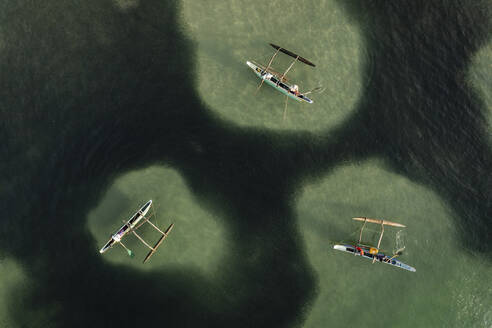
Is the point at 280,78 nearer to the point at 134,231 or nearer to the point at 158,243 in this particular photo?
the point at 158,243

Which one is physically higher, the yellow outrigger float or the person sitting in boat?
the person sitting in boat

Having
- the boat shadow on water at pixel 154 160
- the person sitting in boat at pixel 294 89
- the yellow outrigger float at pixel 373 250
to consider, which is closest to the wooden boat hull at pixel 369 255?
the yellow outrigger float at pixel 373 250

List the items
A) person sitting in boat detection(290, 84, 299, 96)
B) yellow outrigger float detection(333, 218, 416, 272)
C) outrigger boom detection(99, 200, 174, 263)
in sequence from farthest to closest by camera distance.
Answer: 1. person sitting in boat detection(290, 84, 299, 96)
2. yellow outrigger float detection(333, 218, 416, 272)
3. outrigger boom detection(99, 200, 174, 263)

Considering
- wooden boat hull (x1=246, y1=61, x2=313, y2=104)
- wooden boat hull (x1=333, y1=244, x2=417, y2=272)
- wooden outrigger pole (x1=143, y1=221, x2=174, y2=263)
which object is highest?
wooden boat hull (x1=246, y1=61, x2=313, y2=104)

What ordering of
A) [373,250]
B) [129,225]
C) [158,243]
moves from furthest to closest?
[373,250], [129,225], [158,243]

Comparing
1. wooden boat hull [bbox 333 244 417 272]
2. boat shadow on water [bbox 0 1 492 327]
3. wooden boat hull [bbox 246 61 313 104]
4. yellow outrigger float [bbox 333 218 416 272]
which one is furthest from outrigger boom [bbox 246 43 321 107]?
wooden boat hull [bbox 333 244 417 272]

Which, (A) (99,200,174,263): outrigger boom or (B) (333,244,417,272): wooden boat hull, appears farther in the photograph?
(B) (333,244,417,272): wooden boat hull

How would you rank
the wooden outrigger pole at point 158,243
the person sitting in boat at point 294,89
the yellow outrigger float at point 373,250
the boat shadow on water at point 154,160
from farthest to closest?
the person sitting in boat at point 294,89
the yellow outrigger float at point 373,250
the boat shadow on water at point 154,160
the wooden outrigger pole at point 158,243

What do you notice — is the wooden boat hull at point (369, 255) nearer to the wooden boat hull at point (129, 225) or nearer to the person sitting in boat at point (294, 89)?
the person sitting in boat at point (294, 89)

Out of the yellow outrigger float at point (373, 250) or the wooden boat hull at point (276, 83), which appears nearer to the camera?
the yellow outrigger float at point (373, 250)

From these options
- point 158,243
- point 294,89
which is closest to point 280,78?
point 294,89

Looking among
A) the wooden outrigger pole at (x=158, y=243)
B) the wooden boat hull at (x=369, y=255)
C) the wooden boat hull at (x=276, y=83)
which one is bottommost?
the wooden outrigger pole at (x=158, y=243)

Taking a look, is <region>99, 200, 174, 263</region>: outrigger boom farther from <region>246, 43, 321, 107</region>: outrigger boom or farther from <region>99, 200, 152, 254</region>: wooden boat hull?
<region>246, 43, 321, 107</region>: outrigger boom
